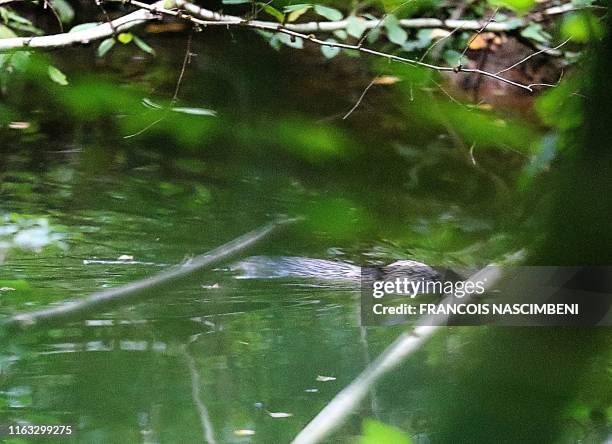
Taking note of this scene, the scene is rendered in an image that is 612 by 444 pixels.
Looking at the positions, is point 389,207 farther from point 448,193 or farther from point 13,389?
point 13,389

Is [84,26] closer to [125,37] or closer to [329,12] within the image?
[125,37]

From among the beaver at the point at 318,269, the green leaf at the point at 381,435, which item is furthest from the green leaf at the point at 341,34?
the green leaf at the point at 381,435

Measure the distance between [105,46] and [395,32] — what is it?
33cm

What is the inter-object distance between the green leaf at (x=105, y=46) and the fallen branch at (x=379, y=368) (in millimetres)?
449

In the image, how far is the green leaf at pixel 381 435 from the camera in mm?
205

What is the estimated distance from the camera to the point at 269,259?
397 millimetres

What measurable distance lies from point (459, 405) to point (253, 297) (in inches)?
11.1

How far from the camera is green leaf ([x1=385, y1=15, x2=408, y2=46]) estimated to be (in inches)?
27.1

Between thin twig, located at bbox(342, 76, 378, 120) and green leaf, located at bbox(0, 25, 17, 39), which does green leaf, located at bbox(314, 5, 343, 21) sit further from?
green leaf, located at bbox(0, 25, 17, 39)

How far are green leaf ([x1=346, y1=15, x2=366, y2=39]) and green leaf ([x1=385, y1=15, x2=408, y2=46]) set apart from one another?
3 centimetres

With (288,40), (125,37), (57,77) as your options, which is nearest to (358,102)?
(288,40)

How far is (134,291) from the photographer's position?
43 centimetres

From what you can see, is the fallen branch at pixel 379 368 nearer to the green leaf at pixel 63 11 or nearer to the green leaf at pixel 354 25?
the green leaf at pixel 354 25

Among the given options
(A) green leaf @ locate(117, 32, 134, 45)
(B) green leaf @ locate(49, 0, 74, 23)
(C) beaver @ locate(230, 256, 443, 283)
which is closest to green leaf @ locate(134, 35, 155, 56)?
(A) green leaf @ locate(117, 32, 134, 45)
